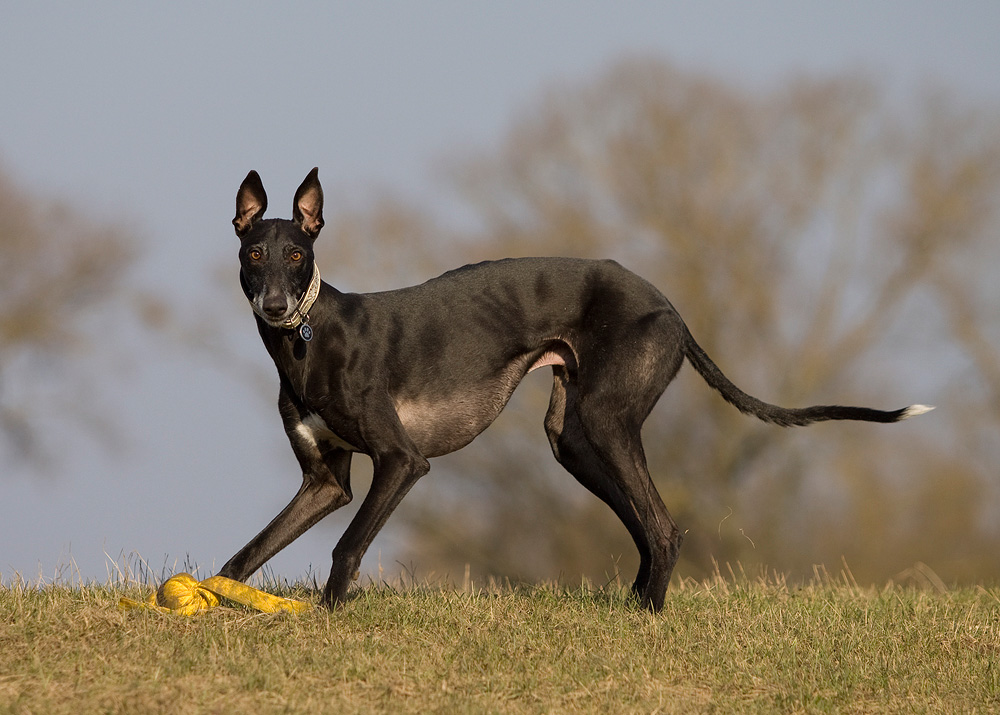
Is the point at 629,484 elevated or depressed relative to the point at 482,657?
elevated

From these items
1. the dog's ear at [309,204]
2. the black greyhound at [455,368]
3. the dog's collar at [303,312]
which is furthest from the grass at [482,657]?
the dog's ear at [309,204]

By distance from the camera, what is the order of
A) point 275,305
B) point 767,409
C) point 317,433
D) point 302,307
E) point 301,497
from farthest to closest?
1. point 767,409
2. point 301,497
3. point 317,433
4. point 302,307
5. point 275,305

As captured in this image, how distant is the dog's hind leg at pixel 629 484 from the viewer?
21.2ft

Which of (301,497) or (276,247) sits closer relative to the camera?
(276,247)

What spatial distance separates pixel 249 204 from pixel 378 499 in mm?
1790

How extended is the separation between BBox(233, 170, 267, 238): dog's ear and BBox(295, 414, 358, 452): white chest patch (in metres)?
1.09

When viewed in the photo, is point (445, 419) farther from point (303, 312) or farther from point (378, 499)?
point (303, 312)

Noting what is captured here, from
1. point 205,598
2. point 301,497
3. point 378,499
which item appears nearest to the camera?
point 205,598

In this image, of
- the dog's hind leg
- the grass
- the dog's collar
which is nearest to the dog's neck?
the dog's collar

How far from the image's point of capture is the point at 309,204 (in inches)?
248

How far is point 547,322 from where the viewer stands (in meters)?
6.63

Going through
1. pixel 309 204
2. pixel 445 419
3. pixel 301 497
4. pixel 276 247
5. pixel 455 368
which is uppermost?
pixel 309 204

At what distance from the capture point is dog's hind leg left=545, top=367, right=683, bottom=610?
6457 millimetres

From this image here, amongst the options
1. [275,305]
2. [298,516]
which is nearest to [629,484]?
[298,516]
